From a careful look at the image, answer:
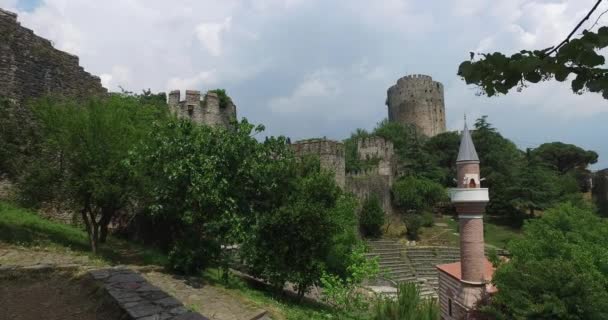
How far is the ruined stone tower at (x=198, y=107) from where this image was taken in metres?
21.5

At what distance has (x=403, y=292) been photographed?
38.7ft

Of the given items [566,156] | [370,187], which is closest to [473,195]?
[370,187]

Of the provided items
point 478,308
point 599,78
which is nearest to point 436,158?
point 478,308

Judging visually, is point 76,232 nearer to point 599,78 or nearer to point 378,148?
point 599,78

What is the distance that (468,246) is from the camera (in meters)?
13.9

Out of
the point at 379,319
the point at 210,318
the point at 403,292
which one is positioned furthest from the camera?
the point at 403,292

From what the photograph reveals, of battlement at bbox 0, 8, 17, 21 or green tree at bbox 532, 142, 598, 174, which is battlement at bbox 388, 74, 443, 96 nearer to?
green tree at bbox 532, 142, 598, 174

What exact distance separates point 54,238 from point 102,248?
4.16 ft

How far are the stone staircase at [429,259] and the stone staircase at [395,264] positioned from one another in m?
0.32

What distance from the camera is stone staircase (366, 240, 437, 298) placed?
19.9 metres

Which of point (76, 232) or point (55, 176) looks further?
point (76, 232)

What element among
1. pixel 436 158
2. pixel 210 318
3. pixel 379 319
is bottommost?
pixel 379 319

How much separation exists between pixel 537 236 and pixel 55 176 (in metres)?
14.8

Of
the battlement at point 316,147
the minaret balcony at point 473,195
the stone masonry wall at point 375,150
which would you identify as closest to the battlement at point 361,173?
the stone masonry wall at point 375,150
